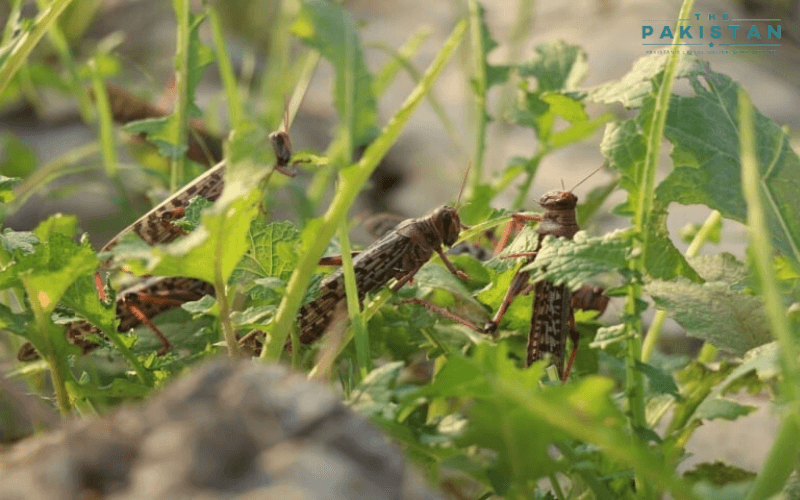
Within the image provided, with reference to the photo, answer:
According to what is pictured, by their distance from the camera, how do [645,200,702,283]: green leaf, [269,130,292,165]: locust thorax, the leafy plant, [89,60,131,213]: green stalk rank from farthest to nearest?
1. [89,60,131,213]: green stalk
2. [269,130,292,165]: locust thorax
3. [645,200,702,283]: green leaf
4. the leafy plant

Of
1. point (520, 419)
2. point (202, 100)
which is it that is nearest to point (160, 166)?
point (202, 100)

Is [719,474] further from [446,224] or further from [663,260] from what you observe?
[446,224]

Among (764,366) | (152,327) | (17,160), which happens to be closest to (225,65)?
(152,327)

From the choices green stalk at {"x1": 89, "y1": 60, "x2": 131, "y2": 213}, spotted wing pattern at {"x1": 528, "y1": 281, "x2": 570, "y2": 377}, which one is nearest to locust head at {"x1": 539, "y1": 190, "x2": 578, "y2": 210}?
spotted wing pattern at {"x1": 528, "y1": 281, "x2": 570, "y2": 377}

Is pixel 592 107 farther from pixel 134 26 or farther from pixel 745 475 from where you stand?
pixel 134 26

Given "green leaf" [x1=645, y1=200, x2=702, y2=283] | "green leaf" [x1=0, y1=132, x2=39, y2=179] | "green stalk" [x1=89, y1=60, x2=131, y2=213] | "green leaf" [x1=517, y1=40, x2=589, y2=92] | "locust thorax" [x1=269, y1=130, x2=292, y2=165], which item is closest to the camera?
"green leaf" [x1=645, y1=200, x2=702, y2=283]

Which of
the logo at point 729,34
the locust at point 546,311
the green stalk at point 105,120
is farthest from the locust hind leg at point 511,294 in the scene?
the logo at point 729,34

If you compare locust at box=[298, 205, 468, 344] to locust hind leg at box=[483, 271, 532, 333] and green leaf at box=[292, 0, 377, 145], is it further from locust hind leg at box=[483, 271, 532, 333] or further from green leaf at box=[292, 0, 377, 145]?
green leaf at box=[292, 0, 377, 145]
